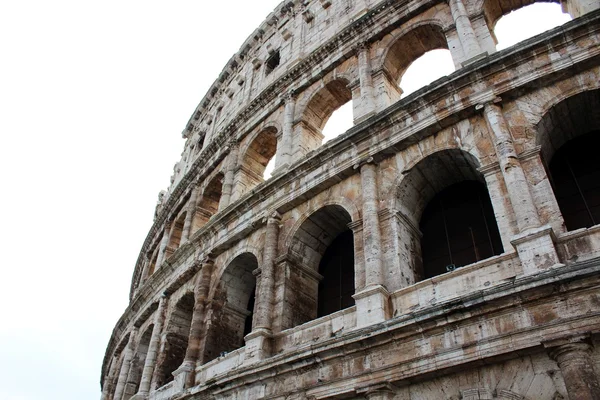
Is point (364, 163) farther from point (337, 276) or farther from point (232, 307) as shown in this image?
point (232, 307)

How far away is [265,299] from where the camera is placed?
9531 millimetres

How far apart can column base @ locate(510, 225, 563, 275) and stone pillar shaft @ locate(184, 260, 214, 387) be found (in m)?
6.84

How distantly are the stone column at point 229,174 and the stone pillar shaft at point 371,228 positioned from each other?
543cm

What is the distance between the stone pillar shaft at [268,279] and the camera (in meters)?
9.31

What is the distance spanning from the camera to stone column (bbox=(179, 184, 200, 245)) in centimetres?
1529

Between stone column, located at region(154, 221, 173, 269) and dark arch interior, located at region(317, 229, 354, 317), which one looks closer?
dark arch interior, located at region(317, 229, 354, 317)

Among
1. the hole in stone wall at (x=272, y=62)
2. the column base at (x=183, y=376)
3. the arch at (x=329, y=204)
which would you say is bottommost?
the column base at (x=183, y=376)

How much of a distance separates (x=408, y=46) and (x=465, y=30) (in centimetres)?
202

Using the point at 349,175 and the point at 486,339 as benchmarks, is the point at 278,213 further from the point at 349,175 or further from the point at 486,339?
the point at 486,339

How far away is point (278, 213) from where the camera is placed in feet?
35.3

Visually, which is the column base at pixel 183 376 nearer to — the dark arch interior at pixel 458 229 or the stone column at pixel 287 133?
the stone column at pixel 287 133

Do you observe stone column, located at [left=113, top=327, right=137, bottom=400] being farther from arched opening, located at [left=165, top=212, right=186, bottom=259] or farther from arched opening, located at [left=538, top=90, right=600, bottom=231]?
arched opening, located at [left=538, top=90, right=600, bottom=231]

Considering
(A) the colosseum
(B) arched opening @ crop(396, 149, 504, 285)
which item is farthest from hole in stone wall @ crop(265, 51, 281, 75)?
(B) arched opening @ crop(396, 149, 504, 285)

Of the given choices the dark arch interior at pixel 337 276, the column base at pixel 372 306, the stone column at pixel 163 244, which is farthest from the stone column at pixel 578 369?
the stone column at pixel 163 244
